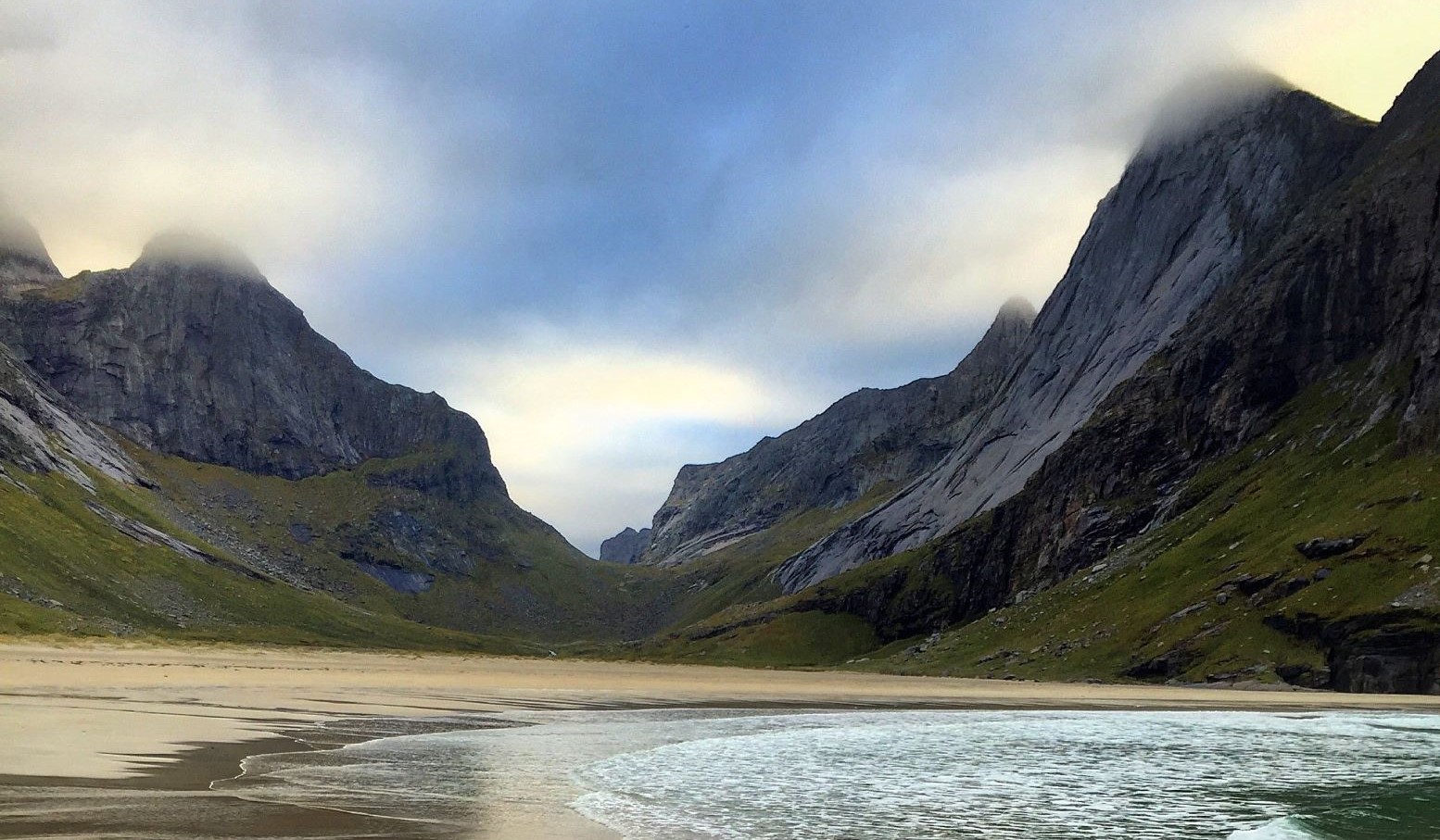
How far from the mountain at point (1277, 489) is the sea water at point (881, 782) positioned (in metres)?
55.8

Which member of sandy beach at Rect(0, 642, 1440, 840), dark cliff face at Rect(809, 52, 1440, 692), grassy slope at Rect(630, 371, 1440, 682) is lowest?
sandy beach at Rect(0, 642, 1440, 840)

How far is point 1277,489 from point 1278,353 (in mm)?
43548

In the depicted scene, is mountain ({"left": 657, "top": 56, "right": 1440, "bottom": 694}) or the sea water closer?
the sea water

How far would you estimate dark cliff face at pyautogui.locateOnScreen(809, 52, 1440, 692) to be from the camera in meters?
150

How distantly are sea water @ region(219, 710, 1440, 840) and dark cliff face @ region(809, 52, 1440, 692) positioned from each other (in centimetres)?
11723

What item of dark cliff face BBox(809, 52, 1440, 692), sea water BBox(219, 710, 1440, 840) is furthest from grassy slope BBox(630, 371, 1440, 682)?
sea water BBox(219, 710, 1440, 840)

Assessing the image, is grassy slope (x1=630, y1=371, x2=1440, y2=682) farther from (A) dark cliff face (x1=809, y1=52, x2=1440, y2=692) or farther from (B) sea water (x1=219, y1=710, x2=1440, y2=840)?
(B) sea water (x1=219, y1=710, x2=1440, y2=840)

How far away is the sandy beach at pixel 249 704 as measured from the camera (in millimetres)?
18344

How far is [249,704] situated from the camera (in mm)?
48375

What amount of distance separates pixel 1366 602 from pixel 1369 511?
21.4m

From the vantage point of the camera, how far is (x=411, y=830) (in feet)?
57.4

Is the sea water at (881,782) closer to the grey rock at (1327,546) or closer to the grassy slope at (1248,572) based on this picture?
the grassy slope at (1248,572)

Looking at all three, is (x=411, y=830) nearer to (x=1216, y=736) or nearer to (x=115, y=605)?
(x=1216, y=736)

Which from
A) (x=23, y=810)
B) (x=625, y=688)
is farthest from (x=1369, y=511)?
(x=23, y=810)
